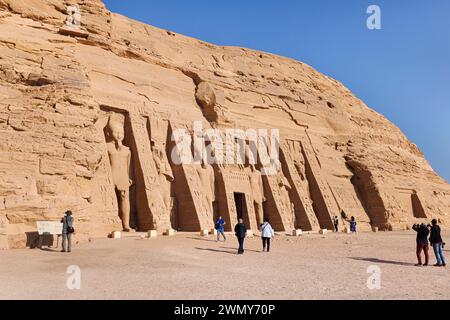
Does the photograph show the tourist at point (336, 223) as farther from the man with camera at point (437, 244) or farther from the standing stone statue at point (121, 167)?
the man with camera at point (437, 244)

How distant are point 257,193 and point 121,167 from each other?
8.57 m

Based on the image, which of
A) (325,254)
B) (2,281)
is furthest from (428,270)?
(2,281)

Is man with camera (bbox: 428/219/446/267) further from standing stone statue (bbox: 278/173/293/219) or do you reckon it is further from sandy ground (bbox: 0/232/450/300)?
standing stone statue (bbox: 278/173/293/219)

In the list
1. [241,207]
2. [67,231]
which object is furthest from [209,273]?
[241,207]

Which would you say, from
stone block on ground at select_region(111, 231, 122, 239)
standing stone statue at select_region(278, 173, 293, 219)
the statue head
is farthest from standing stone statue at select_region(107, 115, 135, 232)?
standing stone statue at select_region(278, 173, 293, 219)

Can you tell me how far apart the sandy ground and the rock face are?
240 cm

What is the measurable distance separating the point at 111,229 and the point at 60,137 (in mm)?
3839

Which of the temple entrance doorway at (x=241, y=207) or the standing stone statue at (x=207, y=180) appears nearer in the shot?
the standing stone statue at (x=207, y=180)

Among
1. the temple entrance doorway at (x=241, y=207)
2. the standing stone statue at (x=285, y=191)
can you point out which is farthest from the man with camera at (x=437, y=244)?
the standing stone statue at (x=285, y=191)

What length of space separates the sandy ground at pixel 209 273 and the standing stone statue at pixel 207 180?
20.8 ft

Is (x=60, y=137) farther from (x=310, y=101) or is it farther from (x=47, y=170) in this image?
(x=310, y=101)

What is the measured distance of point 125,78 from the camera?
22.1 meters

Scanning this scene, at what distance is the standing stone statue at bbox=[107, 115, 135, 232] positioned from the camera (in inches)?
763

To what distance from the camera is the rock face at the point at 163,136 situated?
577 inches
